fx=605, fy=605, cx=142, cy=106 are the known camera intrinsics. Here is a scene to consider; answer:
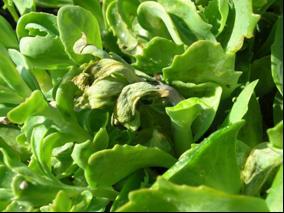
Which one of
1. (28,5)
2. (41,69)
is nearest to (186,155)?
(41,69)

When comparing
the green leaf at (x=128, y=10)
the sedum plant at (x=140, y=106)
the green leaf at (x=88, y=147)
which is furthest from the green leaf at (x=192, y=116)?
the green leaf at (x=128, y=10)

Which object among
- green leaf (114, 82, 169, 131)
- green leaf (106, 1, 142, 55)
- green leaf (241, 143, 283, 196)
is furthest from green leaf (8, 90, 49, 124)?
green leaf (241, 143, 283, 196)

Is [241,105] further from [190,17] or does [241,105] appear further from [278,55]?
[190,17]

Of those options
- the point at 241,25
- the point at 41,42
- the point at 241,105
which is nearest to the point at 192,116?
the point at 241,105

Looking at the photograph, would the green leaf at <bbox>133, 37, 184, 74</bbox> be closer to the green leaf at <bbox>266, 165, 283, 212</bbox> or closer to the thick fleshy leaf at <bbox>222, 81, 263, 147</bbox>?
the thick fleshy leaf at <bbox>222, 81, 263, 147</bbox>

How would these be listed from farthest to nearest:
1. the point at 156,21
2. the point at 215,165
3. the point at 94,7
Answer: the point at 94,7, the point at 156,21, the point at 215,165
